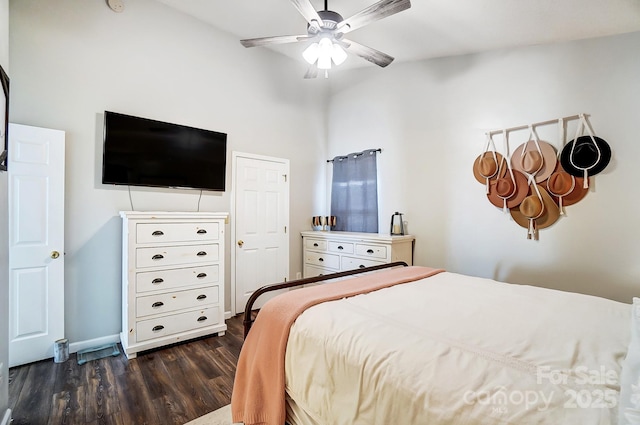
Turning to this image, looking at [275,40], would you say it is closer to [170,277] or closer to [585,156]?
[170,277]

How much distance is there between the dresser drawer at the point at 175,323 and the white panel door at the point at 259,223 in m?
0.62

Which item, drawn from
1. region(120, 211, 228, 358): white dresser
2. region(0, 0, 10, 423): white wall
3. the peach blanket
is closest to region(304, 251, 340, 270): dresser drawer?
region(120, 211, 228, 358): white dresser

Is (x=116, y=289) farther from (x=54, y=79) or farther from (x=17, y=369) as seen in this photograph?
(x=54, y=79)

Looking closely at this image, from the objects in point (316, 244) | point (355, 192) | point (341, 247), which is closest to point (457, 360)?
point (341, 247)

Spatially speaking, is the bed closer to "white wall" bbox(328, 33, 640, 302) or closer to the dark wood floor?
the dark wood floor

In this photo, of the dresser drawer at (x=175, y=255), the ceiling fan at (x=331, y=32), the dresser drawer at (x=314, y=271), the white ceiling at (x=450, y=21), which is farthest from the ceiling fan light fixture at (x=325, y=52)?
the dresser drawer at (x=314, y=271)

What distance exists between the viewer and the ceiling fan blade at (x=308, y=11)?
6.13 ft

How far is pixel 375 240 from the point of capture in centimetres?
334

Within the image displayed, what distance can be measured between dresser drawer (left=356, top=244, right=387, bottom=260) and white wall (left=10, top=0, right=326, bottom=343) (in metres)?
1.62

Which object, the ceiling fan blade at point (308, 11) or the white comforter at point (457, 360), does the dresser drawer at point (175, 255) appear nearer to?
the white comforter at point (457, 360)

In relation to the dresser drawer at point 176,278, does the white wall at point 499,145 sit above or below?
above

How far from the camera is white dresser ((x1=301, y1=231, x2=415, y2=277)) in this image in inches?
130

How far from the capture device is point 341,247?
12.3 ft

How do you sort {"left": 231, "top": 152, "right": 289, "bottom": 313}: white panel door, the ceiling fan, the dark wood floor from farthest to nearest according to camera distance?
{"left": 231, "top": 152, "right": 289, "bottom": 313}: white panel door < the ceiling fan < the dark wood floor
